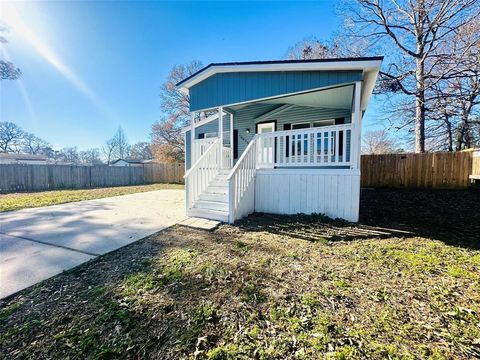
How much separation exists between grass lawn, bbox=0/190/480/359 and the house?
1564 millimetres

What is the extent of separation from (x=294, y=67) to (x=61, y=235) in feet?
20.3

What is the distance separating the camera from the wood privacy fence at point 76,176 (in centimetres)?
1201

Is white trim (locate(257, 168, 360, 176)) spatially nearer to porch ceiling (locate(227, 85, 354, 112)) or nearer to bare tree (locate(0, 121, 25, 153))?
porch ceiling (locate(227, 85, 354, 112))

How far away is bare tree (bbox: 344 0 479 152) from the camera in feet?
34.1

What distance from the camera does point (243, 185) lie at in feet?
17.3

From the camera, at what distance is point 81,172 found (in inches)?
588

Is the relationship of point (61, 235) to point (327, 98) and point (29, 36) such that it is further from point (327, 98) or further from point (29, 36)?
point (29, 36)

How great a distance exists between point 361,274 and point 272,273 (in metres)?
1.07

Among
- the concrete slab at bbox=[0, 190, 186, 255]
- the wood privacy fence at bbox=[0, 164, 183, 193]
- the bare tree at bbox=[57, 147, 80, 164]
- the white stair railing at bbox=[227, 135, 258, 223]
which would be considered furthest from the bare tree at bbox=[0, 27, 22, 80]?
the bare tree at bbox=[57, 147, 80, 164]

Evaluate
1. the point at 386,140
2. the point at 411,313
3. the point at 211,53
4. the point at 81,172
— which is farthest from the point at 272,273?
the point at 386,140

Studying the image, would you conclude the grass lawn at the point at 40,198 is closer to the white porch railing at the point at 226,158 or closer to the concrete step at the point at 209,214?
the concrete step at the point at 209,214

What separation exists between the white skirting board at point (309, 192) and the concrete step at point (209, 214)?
1.27m

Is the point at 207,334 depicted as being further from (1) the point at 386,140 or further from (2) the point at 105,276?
(1) the point at 386,140

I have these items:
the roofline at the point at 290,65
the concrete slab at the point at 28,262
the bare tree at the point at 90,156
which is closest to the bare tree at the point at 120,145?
the bare tree at the point at 90,156
